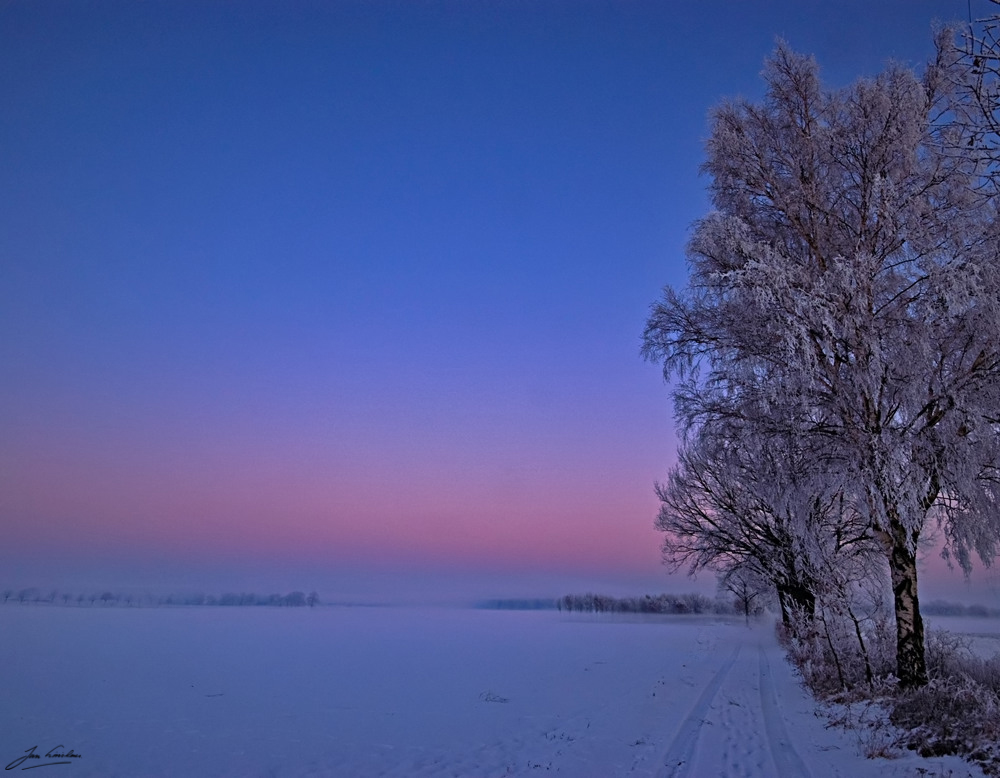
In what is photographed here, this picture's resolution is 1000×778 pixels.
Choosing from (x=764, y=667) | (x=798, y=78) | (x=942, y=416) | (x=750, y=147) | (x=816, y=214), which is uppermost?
(x=798, y=78)

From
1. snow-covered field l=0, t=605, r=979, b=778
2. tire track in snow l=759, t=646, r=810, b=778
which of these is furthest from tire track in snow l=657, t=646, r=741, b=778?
tire track in snow l=759, t=646, r=810, b=778

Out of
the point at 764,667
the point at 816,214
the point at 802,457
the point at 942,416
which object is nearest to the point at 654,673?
the point at 764,667

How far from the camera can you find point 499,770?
8742 millimetres

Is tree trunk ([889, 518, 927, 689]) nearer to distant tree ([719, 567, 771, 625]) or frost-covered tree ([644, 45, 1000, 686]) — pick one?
frost-covered tree ([644, 45, 1000, 686])

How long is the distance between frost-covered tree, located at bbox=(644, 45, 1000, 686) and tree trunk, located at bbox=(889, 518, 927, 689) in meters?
0.02

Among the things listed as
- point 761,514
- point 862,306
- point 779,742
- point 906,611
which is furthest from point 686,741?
point 761,514

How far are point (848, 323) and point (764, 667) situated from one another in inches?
621

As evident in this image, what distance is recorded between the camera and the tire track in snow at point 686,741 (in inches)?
306

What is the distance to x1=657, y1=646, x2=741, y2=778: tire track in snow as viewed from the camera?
A: 25.5 ft

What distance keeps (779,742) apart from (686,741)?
4.48 feet

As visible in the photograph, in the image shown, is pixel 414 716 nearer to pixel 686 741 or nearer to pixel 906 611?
pixel 686 741

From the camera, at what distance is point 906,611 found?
33.4 feet

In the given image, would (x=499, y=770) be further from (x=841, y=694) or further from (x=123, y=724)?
(x=123, y=724)

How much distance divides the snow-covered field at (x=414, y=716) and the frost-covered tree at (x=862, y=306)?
3978 millimetres
